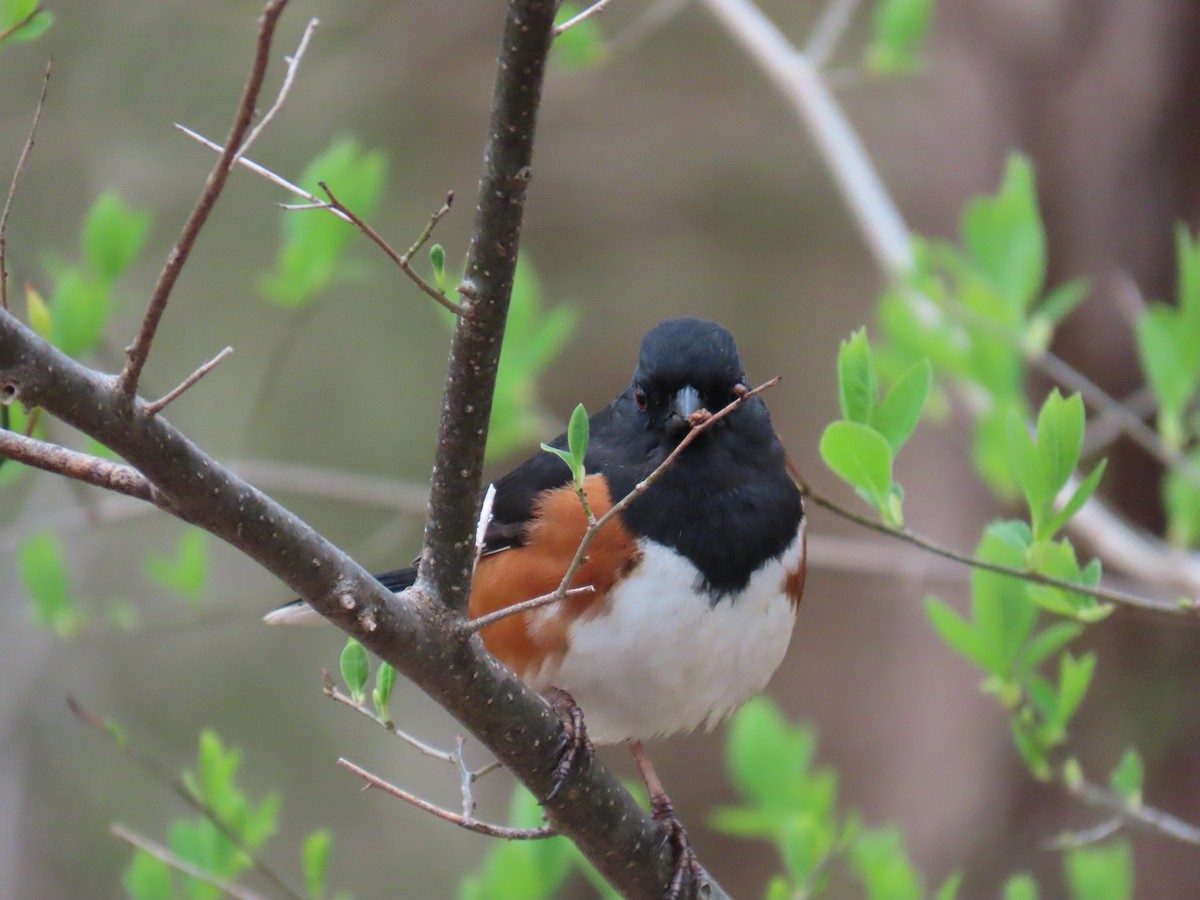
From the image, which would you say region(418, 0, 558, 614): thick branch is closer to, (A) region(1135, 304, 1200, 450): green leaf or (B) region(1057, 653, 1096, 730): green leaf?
(B) region(1057, 653, 1096, 730): green leaf

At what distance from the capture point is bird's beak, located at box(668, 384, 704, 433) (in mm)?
1901

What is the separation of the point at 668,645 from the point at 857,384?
1.58ft

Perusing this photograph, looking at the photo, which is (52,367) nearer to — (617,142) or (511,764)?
(511,764)

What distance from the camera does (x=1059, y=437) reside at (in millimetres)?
1526

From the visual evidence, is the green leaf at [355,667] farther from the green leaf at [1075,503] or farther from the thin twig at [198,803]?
the green leaf at [1075,503]

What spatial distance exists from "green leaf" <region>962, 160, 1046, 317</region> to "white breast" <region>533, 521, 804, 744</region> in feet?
1.97

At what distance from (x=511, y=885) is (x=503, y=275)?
3.96 feet

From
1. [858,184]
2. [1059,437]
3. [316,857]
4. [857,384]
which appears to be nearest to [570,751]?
[316,857]

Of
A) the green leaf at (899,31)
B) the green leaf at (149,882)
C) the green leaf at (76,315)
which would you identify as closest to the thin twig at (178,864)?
the green leaf at (149,882)

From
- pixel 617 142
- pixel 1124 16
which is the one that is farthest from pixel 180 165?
pixel 1124 16

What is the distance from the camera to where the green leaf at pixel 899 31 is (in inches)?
108

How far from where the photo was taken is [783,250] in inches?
182

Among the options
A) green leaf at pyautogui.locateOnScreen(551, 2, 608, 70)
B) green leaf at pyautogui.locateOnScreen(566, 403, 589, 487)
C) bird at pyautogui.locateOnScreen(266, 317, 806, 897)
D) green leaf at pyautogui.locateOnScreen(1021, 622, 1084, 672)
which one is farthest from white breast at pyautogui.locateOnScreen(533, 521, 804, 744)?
green leaf at pyautogui.locateOnScreen(551, 2, 608, 70)

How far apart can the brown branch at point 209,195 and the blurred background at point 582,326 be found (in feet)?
6.07
